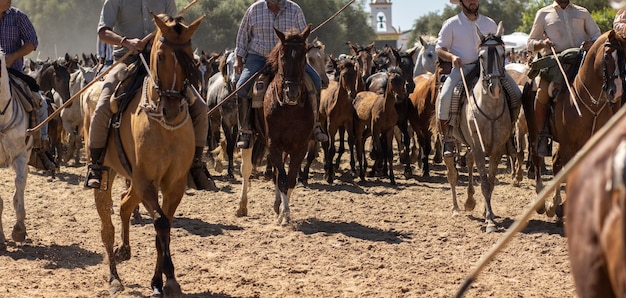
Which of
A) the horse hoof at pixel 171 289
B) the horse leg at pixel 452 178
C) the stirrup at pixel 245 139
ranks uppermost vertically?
the stirrup at pixel 245 139

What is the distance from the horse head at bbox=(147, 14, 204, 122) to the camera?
727cm

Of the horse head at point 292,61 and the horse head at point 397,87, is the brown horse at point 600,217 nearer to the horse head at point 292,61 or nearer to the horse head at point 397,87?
the horse head at point 292,61

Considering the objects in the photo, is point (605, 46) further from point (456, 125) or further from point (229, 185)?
point (229, 185)

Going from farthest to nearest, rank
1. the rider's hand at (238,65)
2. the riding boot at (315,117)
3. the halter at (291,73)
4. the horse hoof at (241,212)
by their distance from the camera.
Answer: the horse hoof at (241,212) < the rider's hand at (238,65) < the riding boot at (315,117) < the halter at (291,73)

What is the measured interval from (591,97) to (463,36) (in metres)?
2.03

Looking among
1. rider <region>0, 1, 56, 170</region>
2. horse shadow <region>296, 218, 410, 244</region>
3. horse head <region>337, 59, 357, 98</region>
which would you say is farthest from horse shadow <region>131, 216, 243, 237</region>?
horse head <region>337, 59, 357, 98</region>

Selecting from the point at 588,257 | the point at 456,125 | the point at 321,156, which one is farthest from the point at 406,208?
the point at 588,257

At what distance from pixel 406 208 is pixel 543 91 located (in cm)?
300

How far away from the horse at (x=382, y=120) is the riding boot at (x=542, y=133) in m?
5.49

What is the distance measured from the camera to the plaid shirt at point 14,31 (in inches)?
418

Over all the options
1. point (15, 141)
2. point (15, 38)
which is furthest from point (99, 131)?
point (15, 38)

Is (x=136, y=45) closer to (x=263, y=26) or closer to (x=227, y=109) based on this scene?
(x=263, y=26)

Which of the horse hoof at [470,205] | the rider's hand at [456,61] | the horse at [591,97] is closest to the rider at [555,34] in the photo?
the horse at [591,97]

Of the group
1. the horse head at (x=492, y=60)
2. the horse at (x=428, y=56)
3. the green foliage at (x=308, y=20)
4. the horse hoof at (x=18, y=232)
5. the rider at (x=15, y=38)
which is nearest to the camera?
the horse hoof at (x=18, y=232)
